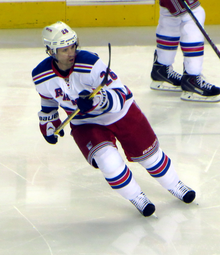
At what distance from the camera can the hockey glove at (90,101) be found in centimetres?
178

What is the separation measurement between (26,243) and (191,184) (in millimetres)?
907

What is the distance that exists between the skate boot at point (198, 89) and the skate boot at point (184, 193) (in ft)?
4.79

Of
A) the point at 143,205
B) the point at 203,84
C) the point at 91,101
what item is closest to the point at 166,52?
the point at 203,84

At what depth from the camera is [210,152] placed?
2703 millimetres

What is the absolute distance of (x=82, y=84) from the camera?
1957mm

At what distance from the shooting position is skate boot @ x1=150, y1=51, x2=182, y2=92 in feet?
12.2

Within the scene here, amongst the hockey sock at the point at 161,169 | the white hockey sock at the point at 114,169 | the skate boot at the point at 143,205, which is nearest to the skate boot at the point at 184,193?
the hockey sock at the point at 161,169

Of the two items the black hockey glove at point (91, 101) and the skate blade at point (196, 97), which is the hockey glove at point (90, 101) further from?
the skate blade at point (196, 97)

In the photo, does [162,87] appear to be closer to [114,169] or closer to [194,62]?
[194,62]

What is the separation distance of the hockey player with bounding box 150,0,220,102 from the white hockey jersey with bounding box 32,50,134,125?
158 cm

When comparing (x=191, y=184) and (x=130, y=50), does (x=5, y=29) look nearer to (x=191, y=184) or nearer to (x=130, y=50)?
(x=130, y=50)

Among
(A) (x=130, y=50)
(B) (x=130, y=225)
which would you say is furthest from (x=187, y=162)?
(A) (x=130, y=50)

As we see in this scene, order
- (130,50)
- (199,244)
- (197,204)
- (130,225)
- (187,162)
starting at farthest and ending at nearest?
(130,50) < (187,162) < (197,204) < (130,225) < (199,244)

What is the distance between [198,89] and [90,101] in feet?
6.11
